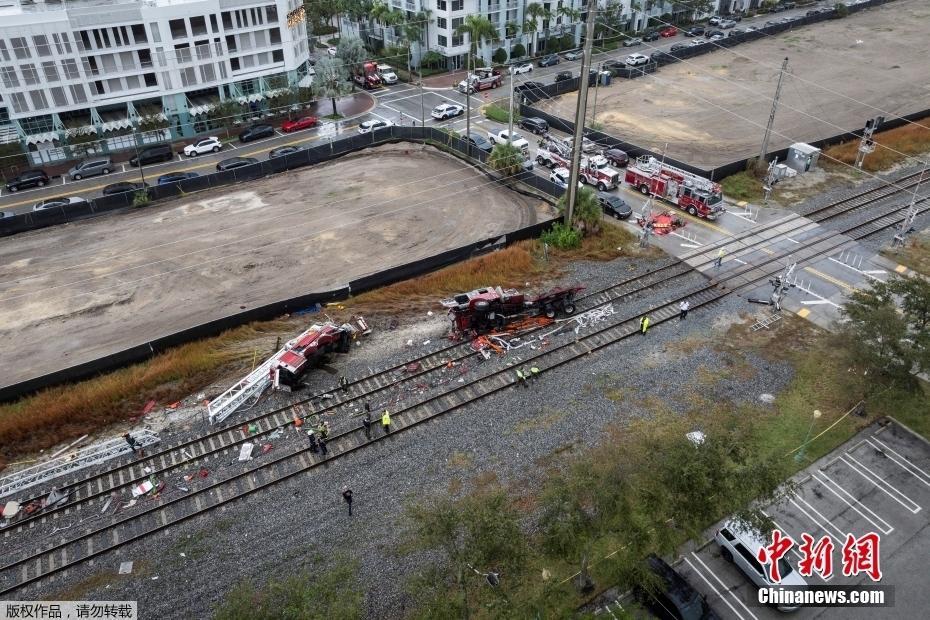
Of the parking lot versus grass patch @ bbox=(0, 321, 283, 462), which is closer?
the parking lot

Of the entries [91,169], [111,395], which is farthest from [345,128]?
[111,395]

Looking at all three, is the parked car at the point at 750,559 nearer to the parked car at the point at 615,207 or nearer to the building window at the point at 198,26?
the parked car at the point at 615,207

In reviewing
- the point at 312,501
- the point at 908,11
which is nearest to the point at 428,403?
the point at 312,501

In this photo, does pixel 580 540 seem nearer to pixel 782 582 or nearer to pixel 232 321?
pixel 782 582

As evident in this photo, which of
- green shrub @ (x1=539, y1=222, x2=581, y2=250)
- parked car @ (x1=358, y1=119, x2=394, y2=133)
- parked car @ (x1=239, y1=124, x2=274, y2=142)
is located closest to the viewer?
green shrub @ (x1=539, y1=222, x2=581, y2=250)

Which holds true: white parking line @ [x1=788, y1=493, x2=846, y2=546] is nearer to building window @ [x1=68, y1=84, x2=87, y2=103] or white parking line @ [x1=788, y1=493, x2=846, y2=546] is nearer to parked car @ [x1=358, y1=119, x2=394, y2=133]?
parked car @ [x1=358, y1=119, x2=394, y2=133]

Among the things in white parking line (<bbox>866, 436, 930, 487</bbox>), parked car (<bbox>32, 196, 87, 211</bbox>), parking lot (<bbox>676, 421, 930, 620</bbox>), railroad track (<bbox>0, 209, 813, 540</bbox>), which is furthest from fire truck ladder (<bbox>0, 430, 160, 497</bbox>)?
white parking line (<bbox>866, 436, 930, 487</bbox>)

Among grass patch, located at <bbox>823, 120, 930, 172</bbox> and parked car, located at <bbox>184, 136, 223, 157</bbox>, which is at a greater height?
grass patch, located at <bbox>823, 120, 930, 172</bbox>
